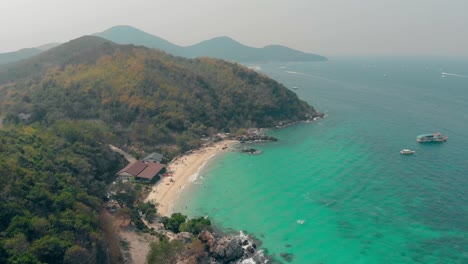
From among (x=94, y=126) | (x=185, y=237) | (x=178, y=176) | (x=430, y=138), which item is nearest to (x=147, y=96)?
(x=94, y=126)

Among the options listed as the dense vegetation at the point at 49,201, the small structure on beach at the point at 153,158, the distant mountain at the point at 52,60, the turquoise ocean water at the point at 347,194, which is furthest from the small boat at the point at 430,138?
the distant mountain at the point at 52,60

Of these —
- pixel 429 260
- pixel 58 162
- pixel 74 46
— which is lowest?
pixel 429 260

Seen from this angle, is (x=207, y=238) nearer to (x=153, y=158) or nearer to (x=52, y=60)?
(x=153, y=158)

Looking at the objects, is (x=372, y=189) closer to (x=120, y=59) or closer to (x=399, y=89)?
(x=120, y=59)

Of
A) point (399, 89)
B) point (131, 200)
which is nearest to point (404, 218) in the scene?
point (131, 200)

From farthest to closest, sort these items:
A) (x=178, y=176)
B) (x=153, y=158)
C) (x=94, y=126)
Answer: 1. (x=94, y=126)
2. (x=153, y=158)
3. (x=178, y=176)

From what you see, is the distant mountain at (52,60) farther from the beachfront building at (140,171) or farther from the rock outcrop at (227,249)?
the rock outcrop at (227,249)
